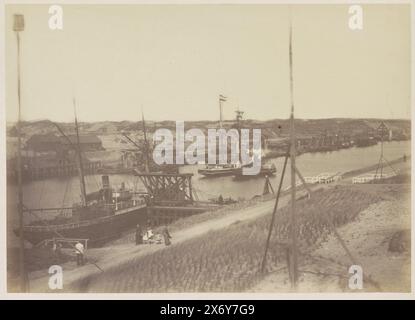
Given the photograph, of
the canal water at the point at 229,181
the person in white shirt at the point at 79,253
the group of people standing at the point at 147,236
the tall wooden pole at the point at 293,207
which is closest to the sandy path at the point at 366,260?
the tall wooden pole at the point at 293,207

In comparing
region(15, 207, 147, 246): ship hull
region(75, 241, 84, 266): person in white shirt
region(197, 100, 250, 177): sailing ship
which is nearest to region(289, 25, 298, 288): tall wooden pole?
region(197, 100, 250, 177): sailing ship

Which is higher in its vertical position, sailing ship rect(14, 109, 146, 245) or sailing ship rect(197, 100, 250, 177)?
sailing ship rect(197, 100, 250, 177)

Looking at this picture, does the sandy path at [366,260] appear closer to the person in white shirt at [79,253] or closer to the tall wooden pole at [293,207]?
the tall wooden pole at [293,207]

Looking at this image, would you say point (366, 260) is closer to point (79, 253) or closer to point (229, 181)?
point (229, 181)

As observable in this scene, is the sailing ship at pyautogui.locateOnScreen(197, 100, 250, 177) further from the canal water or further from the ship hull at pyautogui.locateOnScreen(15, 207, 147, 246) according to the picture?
the ship hull at pyautogui.locateOnScreen(15, 207, 147, 246)

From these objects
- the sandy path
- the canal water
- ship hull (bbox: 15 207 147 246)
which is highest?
the canal water

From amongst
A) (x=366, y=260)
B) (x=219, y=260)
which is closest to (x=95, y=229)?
(x=219, y=260)
